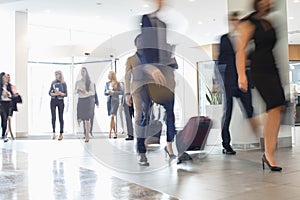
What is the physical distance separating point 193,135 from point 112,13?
6.89 metres

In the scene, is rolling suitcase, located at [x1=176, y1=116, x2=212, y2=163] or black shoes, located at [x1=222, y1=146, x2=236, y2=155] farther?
black shoes, located at [x1=222, y1=146, x2=236, y2=155]

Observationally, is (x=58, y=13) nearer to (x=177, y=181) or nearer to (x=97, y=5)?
(x=97, y=5)

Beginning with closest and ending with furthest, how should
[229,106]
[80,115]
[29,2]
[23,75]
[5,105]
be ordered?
[229,106]
[80,115]
[5,105]
[29,2]
[23,75]

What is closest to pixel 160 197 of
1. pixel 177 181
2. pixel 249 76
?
pixel 177 181

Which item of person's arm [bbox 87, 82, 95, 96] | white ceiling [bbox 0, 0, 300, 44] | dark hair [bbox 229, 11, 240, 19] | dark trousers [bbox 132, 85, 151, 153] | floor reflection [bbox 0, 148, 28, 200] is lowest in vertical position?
floor reflection [bbox 0, 148, 28, 200]

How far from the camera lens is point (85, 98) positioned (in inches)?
251

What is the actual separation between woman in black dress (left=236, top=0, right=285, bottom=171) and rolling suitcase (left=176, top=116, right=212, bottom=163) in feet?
3.76

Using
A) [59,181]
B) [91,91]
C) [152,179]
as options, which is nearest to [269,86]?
[152,179]

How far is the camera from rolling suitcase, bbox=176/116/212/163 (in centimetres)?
381

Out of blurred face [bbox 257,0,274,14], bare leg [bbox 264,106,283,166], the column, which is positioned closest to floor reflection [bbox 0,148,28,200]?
bare leg [bbox 264,106,283,166]

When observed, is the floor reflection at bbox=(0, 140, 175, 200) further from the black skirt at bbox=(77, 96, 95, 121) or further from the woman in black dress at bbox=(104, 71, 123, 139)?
the woman in black dress at bbox=(104, 71, 123, 139)

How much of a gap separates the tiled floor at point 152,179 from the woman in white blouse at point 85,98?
250cm

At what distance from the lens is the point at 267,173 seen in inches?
109

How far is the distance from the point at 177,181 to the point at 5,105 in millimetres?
5253
